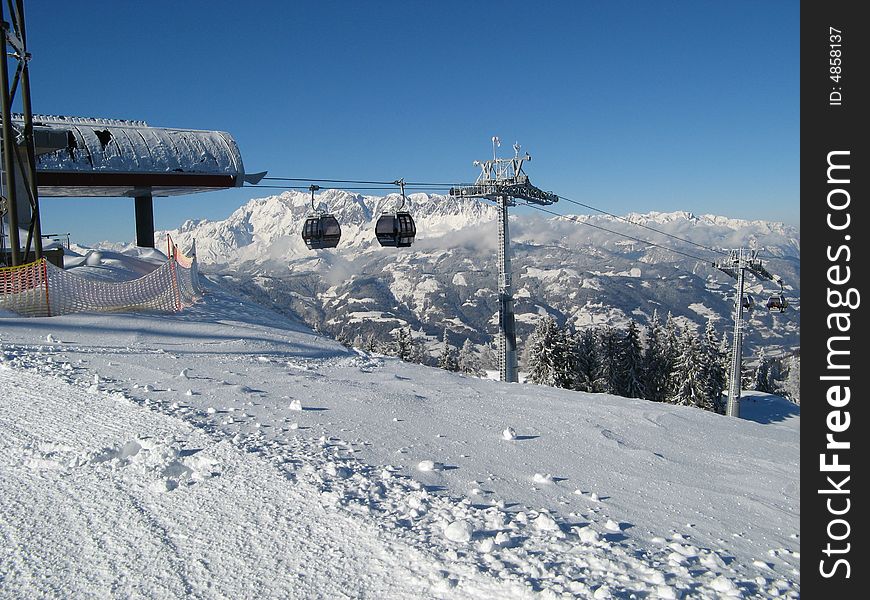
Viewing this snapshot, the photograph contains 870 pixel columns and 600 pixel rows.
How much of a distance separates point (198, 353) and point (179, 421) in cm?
449

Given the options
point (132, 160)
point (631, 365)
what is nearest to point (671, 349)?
point (631, 365)

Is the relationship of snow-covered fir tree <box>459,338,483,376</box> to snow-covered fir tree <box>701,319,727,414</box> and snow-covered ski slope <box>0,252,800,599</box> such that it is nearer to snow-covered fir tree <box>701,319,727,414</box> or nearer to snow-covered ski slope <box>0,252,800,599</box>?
snow-covered fir tree <box>701,319,727,414</box>

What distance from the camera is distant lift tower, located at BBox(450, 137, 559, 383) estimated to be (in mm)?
22188

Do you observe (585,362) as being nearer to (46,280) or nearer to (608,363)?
(608,363)

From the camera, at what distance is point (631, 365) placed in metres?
41.2

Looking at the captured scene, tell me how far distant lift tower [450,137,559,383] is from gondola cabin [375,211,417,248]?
204 inches

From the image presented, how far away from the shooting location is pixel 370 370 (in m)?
10.7

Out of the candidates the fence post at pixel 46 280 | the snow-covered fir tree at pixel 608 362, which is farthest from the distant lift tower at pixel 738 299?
the fence post at pixel 46 280

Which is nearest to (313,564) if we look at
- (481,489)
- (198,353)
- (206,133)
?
(481,489)

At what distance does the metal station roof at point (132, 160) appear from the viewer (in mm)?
22328

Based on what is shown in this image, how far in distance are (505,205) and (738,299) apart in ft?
31.8

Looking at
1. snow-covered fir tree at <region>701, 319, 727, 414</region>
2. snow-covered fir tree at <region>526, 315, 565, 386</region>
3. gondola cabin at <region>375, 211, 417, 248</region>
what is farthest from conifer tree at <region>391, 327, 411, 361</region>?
gondola cabin at <region>375, 211, 417, 248</region>
